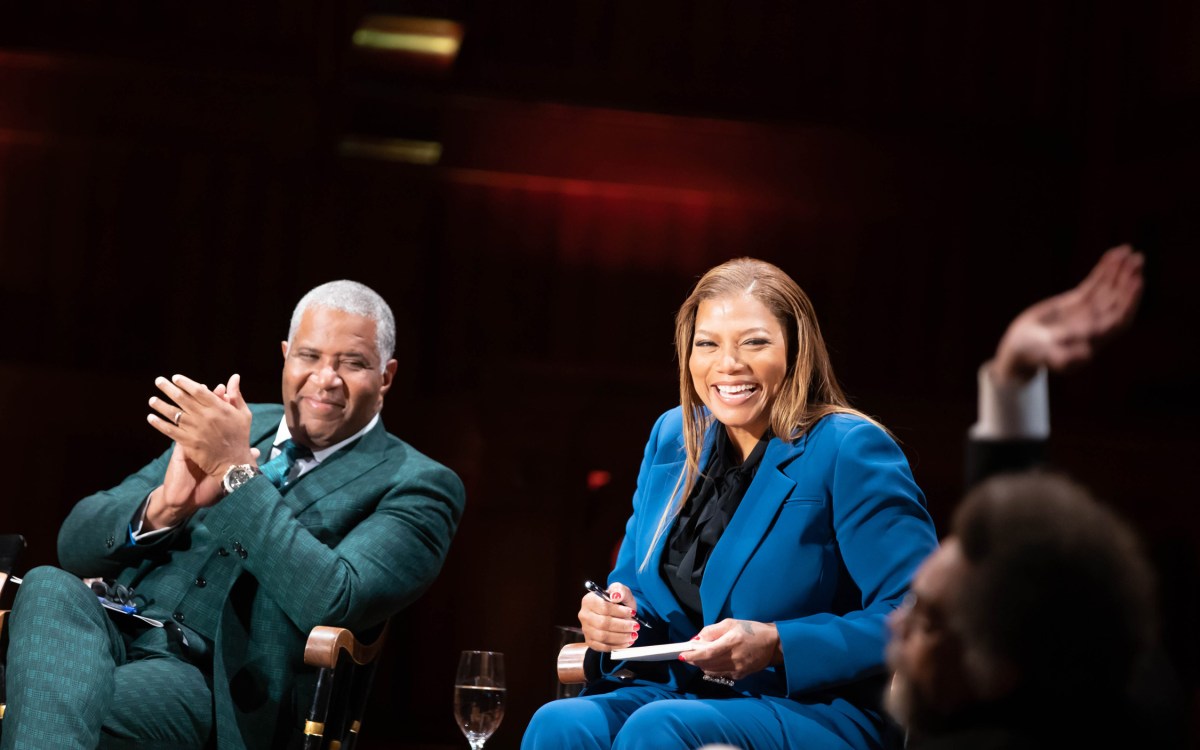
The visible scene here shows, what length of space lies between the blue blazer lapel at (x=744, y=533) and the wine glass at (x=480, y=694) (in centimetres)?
68

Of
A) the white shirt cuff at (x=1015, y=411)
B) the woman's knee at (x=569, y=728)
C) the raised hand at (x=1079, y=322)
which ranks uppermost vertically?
the raised hand at (x=1079, y=322)

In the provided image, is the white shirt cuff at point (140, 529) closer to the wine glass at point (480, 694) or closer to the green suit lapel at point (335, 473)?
the green suit lapel at point (335, 473)

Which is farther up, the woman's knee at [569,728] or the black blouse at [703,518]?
the black blouse at [703,518]

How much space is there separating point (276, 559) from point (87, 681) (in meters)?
0.43

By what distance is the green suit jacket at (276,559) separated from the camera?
2.64m

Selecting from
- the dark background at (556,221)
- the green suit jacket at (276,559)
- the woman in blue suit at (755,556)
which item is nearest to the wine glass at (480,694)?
the green suit jacket at (276,559)

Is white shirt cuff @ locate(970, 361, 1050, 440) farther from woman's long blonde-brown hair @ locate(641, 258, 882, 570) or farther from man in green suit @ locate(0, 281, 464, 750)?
man in green suit @ locate(0, 281, 464, 750)

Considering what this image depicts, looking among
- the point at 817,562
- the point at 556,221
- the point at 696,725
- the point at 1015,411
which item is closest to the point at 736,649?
the point at 696,725

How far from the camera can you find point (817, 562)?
2312 millimetres

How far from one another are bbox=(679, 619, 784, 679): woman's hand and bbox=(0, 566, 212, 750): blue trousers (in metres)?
1.08

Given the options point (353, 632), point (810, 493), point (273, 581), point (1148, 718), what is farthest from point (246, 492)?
point (1148, 718)

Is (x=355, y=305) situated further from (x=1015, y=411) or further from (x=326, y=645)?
(x=1015, y=411)

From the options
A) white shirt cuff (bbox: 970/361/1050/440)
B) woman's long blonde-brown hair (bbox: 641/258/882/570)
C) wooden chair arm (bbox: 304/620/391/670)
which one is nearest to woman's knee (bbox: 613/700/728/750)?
woman's long blonde-brown hair (bbox: 641/258/882/570)

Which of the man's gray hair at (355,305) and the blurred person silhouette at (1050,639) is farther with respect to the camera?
the man's gray hair at (355,305)
